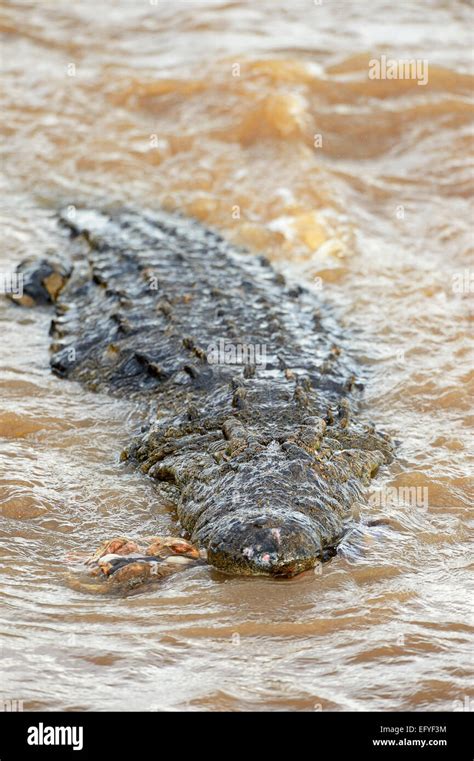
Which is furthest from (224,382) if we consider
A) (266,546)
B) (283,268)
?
(283,268)

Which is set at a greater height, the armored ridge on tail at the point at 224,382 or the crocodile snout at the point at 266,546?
the armored ridge on tail at the point at 224,382

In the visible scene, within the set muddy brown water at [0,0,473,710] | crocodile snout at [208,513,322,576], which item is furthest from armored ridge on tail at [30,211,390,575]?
muddy brown water at [0,0,473,710]

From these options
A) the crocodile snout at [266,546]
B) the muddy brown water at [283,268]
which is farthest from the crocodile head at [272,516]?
the muddy brown water at [283,268]

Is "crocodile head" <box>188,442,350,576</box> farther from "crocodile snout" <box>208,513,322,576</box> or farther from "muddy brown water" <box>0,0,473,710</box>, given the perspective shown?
"muddy brown water" <box>0,0,473,710</box>

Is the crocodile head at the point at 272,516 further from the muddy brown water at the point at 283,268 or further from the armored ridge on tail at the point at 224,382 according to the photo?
the muddy brown water at the point at 283,268

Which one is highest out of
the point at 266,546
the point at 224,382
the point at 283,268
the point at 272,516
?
the point at 283,268

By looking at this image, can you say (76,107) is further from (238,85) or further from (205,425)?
(205,425)

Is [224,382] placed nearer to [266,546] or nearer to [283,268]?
[266,546]
